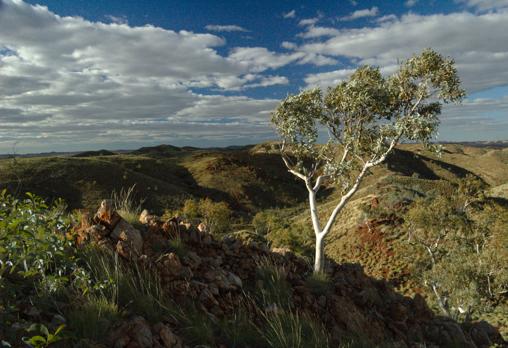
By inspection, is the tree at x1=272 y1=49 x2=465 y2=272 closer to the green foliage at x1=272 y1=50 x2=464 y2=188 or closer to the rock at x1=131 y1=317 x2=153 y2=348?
the green foliage at x1=272 y1=50 x2=464 y2=188

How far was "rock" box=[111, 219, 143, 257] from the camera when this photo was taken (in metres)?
7.75

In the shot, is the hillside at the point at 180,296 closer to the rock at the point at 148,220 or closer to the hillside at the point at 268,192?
the rock at the point at 148,220

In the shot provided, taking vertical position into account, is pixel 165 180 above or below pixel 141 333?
below

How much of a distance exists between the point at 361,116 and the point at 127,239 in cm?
1325

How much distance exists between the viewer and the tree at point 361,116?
1608cm

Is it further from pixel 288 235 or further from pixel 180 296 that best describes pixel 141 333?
pixel 288 235

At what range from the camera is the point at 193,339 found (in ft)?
19.9

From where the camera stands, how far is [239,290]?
8.75 metres

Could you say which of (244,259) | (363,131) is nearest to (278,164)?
(363,131)

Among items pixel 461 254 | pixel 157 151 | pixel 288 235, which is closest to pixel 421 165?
pixel 157 151

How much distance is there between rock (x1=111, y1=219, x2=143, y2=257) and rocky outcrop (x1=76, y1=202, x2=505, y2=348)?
0.8 inches

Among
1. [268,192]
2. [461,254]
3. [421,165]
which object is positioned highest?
[461,254]

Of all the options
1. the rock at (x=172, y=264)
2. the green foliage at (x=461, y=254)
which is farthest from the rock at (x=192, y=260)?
the green foliage at (x=461, y=254)

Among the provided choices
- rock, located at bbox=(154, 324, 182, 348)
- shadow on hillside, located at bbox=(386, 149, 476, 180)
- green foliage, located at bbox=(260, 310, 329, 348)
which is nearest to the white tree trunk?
green foliage, located at bbox=(260, 310, 329, 348)
